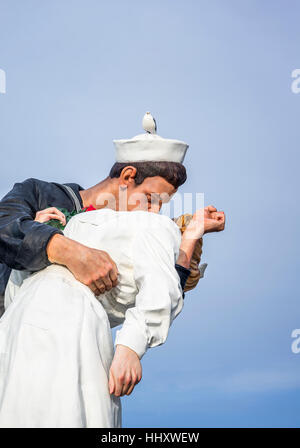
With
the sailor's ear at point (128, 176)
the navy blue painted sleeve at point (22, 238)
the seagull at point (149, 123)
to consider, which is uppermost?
the seagull at point (149, 123)

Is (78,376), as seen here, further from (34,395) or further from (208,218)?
(208,218)

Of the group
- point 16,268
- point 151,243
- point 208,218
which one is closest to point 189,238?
point 208,218

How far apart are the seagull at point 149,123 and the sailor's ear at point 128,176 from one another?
377 mm

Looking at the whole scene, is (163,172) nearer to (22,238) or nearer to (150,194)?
(150,194)

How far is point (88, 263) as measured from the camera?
18.5 feet

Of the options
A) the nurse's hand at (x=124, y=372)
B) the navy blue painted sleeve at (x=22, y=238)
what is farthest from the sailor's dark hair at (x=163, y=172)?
the nurse's hand at (x=124, y=372)

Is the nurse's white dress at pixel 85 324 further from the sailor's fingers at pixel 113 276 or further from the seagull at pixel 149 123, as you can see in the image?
the seagull at pixel 149 123

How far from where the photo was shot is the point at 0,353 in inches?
208

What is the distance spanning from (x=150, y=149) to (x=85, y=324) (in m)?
1.76

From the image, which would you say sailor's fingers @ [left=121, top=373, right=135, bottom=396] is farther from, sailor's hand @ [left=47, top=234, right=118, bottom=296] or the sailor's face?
the sailor's face

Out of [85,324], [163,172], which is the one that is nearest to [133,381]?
[85,324]

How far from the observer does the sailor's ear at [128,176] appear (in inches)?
258

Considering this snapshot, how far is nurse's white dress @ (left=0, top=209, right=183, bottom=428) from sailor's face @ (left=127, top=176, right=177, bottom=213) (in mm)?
429
